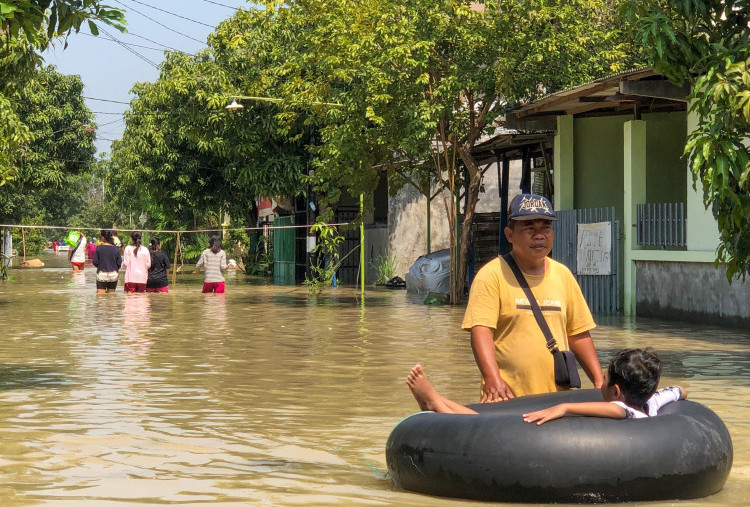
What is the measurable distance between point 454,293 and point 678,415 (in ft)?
64.5

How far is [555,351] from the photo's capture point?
6.49m

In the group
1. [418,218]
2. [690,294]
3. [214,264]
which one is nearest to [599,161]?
[690,294]

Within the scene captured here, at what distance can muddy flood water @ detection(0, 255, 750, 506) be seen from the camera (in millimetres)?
7008

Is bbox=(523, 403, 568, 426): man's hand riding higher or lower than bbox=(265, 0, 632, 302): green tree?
lower

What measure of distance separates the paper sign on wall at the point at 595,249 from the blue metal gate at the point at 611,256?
0.31 ft

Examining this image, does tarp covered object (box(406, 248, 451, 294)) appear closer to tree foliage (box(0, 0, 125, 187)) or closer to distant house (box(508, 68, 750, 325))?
distant house (box(508, 68, 750, 325))

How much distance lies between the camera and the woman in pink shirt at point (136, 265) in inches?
1112

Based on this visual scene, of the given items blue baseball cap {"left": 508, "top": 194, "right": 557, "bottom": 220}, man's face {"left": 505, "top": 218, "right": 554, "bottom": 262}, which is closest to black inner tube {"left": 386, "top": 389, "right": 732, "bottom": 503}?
man's face {"left": 505, "top": 218, "right": 554, "bottom": 262}

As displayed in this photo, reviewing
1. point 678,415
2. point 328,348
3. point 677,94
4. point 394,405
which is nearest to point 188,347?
point 328,348

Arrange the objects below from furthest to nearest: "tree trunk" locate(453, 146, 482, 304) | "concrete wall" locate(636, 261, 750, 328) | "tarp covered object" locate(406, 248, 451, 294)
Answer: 1. "tarp covered object" locate(406, 248, 451, 294)
2. "tree trunk" locate(453, 146, 482, 304)
3. "concrete wall" locate(636, 261, 750, 328)

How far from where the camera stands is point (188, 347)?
1599 centimetres

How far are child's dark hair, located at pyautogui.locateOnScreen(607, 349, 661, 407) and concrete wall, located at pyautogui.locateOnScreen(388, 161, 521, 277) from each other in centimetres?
2762

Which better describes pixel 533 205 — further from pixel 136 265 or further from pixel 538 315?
pixel 136 265

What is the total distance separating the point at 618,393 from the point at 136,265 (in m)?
23.4
